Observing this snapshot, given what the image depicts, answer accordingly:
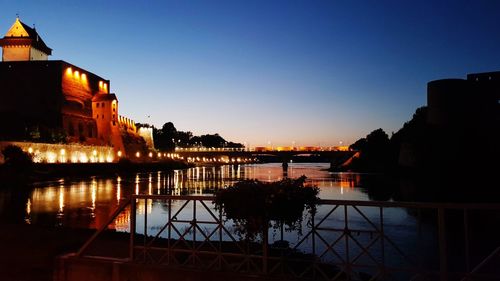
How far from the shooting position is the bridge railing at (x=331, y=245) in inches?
220

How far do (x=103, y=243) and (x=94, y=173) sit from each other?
2419 inches

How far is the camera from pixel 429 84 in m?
69.8

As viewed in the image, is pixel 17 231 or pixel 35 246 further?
pixel 17 231

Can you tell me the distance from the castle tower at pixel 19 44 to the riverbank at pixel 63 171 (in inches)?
1519

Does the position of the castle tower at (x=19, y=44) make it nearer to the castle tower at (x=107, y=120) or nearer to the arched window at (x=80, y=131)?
the castle tower at (x=107, y=120)

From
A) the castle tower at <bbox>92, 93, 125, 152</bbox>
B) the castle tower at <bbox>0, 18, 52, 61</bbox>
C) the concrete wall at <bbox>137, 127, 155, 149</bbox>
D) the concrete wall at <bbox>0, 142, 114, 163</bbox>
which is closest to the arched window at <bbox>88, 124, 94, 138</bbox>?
the castle tower at <bbox>92, 93, 125, 152</bbox>

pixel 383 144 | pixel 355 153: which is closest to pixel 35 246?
pixel 383 144

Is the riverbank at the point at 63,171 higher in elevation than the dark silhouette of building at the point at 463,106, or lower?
lower

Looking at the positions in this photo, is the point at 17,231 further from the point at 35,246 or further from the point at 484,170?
the point at 484,170

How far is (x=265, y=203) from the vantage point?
562cm

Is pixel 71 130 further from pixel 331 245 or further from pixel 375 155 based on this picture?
pixel 331 245

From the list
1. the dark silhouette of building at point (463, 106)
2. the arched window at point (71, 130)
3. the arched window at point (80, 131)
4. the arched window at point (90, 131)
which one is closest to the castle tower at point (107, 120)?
the arched window at point (90, 131)

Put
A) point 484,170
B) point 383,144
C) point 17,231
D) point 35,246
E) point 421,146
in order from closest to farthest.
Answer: point 35,246 < point 17,231 < point 484,170 < point 421,146 < point 383,144

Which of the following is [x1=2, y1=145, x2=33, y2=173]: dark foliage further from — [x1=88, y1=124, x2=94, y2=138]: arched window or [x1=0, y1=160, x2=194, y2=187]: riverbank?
[x1=88, y1=124, x2=94, y2=138]: arched window
